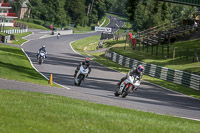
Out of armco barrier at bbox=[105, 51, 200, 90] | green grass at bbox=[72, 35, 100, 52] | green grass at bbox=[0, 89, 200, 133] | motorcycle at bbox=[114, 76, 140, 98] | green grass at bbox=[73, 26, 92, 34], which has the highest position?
green grass at bbox=[0, 89, 200, 133]

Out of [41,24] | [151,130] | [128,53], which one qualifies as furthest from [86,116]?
[41,24]

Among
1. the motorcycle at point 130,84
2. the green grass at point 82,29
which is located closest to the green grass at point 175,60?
the motorcycle at point 130,84

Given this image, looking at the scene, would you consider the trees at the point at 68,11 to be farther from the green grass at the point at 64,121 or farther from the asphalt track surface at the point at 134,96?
the green grass at the point at 64,121

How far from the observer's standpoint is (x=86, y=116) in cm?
1068

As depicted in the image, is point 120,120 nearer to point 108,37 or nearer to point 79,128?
point 79,128

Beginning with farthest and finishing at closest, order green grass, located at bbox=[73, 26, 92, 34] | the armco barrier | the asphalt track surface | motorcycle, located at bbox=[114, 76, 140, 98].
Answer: green grass, located at bbox=[73, 26, 92, 34] < the armco barrier < motorcycle, located at bbox=[114, 76, 140, 98] < the asphalt track surface

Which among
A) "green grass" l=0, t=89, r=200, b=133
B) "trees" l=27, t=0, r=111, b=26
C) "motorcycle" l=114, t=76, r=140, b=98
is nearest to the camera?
"green grass" l=0, t=89, r=200, b=133

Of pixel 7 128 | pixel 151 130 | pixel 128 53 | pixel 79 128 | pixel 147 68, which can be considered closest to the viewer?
pixel 7 128

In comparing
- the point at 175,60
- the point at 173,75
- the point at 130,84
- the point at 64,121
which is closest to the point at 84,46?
the point at 175,60

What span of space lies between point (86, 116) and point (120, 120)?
0.90m

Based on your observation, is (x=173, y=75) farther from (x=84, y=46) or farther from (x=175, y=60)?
(x=84, y=46)

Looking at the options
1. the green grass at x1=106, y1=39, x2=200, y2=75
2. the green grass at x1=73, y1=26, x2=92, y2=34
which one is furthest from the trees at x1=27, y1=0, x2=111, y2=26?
the green grass at x1=106, y1=39, x2=200, y2=75

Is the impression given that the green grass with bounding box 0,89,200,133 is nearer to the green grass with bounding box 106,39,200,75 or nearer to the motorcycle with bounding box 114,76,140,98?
the motorcycle with bounding box 114,76,140,98

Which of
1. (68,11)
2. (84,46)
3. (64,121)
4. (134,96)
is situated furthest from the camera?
(68,11)
